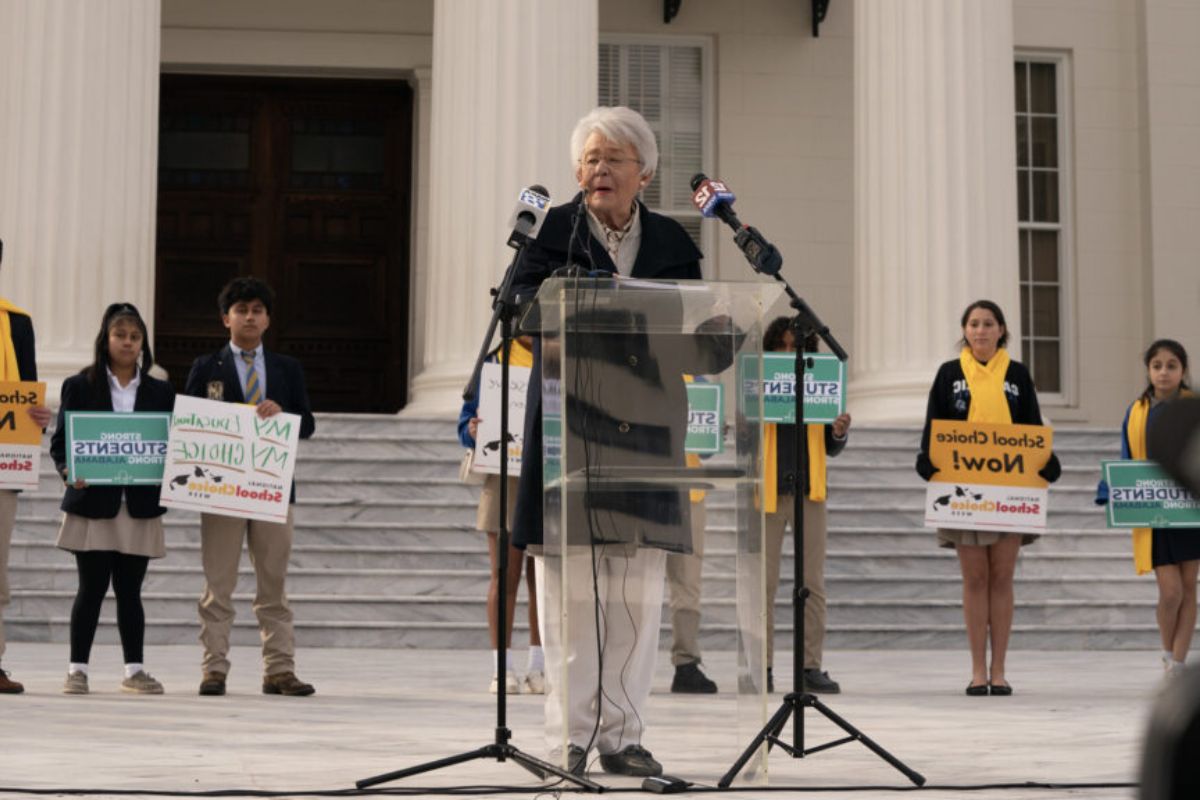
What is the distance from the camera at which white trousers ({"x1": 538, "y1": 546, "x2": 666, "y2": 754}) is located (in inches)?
218

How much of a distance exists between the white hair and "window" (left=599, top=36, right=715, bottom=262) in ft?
49.0

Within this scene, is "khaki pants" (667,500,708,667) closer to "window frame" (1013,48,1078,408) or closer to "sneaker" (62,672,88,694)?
"sneaker" (62,672,88,694)

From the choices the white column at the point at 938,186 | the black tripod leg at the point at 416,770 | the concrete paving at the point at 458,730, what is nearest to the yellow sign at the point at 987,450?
the concrete paving at the point at 458,730

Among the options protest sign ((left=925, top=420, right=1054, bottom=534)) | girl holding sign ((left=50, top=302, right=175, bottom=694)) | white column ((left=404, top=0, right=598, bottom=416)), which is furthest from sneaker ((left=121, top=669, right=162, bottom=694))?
white column ((left=404, top=0, right=598, bottom=416))

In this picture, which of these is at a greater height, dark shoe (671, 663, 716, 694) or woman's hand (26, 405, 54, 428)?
woman's hand (26, 405, 54, 428)

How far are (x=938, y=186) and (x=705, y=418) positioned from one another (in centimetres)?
1094

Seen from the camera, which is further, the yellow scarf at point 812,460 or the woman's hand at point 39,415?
the yellow scarf at point 812,460

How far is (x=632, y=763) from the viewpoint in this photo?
552 centimetres

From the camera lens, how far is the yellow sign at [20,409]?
9188 millimetres

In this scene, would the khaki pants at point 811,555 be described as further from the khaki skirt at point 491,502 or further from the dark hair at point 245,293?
the dark hair at point 245,293

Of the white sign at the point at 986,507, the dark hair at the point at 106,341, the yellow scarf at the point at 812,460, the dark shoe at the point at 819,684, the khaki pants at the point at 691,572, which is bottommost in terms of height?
the dark shoe at the point at 819,684

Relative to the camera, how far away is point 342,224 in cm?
2055

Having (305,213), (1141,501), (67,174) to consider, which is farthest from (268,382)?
(305,213)

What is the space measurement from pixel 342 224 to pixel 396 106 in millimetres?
1451
